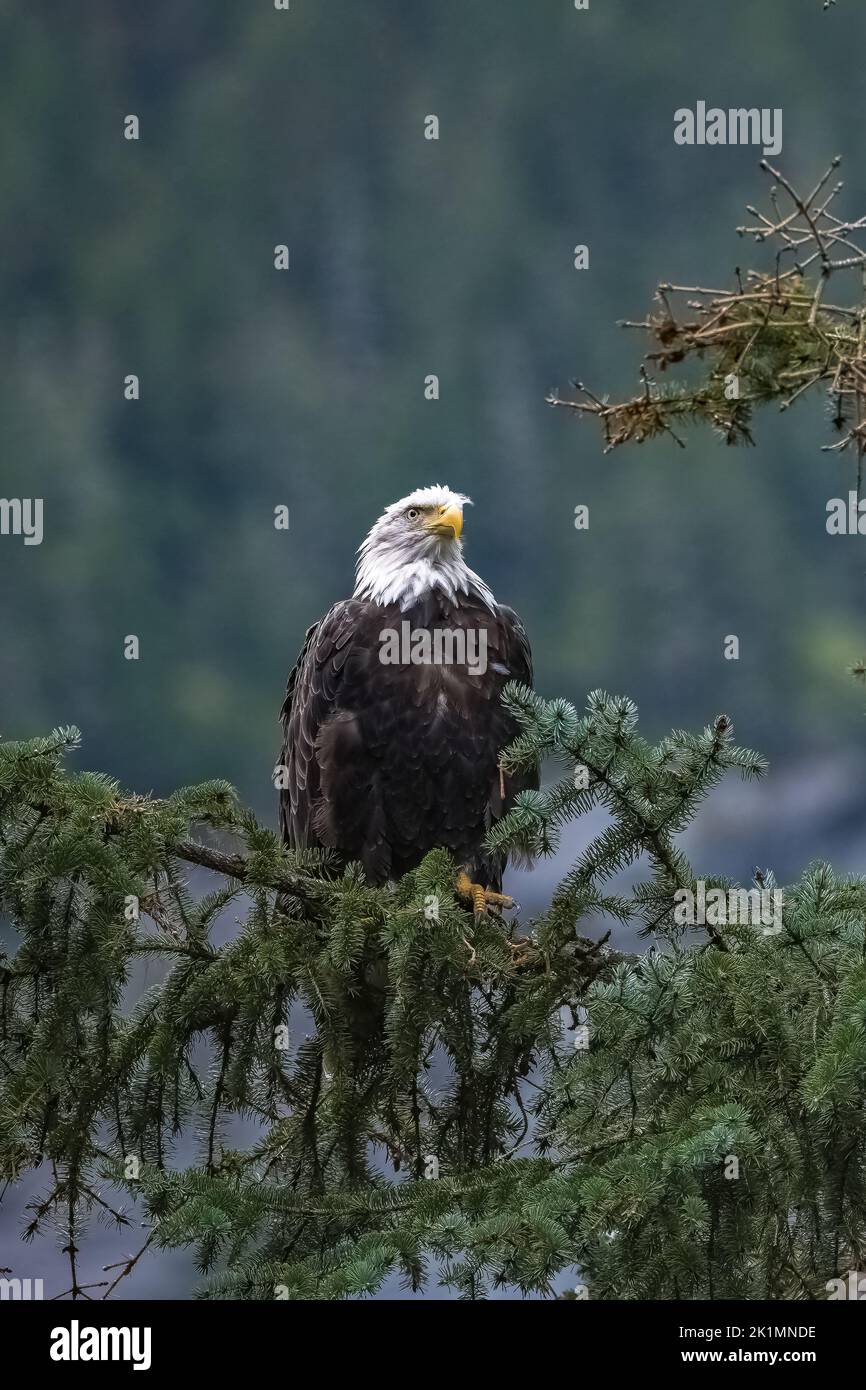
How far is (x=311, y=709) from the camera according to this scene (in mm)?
5414

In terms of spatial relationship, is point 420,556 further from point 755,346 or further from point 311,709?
point 755,346

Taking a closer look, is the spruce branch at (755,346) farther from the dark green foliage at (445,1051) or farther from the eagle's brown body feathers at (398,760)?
the eagle's brown body feathers at (398,760)

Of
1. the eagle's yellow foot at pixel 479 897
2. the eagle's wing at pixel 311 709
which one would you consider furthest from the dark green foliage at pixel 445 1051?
the eagle's wing at pixel 311 709

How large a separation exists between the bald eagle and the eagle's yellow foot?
37mm

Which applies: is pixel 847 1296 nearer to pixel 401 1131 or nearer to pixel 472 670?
pixel 401 1131

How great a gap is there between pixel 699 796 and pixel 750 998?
0.49 m

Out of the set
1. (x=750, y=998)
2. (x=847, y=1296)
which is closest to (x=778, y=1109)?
(x=750, y=998)

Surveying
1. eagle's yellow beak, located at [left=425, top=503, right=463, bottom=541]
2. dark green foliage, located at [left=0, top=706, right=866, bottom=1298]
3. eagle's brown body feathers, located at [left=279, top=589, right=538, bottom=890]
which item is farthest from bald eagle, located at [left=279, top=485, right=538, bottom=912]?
dark green foliage, located at [left=0, top=706, right=866, bottom=1298]

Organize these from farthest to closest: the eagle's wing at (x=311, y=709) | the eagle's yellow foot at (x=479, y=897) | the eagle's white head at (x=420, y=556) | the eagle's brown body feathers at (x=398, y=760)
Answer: the eagle's white head at (x=420, y=556)
the eagle's wing at (x=311, y=709)
the eagle's brown body feathers at (x=398, y=760)
the eagle's yellow foot at (x=479, y=897)

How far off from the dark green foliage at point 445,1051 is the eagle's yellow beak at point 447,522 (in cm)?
161

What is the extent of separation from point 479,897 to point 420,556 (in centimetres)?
139

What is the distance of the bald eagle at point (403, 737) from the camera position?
17.3 feet

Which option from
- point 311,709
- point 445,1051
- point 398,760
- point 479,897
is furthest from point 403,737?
point 445,1051

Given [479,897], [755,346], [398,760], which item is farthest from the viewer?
[398,760]
